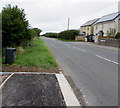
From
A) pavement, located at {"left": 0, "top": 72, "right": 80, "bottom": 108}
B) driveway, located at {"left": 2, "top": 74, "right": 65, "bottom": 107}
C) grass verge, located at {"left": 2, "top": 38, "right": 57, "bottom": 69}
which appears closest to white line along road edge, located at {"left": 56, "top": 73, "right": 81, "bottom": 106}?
pavement, located at {"left": 0, "top": 72, "right": 80, "bottom": 108}

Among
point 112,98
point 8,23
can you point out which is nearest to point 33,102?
point 112,98

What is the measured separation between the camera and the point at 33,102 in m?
4.02

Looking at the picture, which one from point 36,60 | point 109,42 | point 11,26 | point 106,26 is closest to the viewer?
point 36,60

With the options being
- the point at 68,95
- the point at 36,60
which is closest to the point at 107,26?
the point at 36,60

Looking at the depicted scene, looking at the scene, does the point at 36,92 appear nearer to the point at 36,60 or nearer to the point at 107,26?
the point at 36,60

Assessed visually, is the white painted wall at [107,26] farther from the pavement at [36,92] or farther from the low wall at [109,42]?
the pavement at [36,92]

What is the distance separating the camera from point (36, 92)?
471cm

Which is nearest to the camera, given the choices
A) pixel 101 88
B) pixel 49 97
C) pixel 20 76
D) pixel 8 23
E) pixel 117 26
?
pixel 49 97

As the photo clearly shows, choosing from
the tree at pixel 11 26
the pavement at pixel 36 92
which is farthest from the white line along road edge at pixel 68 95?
the tree at pixel 11 26

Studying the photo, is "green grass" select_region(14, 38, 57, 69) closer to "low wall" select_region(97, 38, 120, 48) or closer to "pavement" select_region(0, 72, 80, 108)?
"pavement" select_region(0, 72, 80, 108)

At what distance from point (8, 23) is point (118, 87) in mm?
8169

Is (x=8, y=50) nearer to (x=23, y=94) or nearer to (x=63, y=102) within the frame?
(x=23, y=94)

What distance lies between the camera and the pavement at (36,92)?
402cm

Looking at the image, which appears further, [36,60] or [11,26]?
[11,26]
